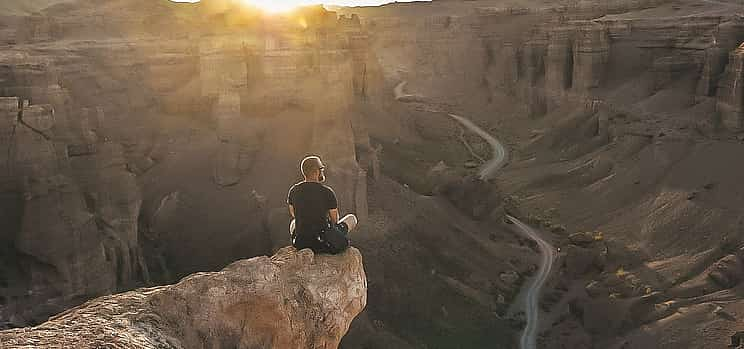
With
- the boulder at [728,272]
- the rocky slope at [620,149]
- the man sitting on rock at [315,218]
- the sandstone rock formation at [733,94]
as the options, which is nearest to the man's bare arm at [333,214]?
the man sitting on rock at [315,218]

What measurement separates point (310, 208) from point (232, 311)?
2.26 meters

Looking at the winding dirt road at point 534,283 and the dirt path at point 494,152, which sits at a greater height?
the dirt path at point 494,152

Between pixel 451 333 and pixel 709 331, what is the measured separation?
9.31 metres

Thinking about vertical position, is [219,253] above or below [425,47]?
below

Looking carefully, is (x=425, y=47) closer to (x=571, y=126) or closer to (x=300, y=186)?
(x=571, y=126)

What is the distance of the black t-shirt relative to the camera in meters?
11.4

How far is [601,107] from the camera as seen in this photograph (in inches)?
2339

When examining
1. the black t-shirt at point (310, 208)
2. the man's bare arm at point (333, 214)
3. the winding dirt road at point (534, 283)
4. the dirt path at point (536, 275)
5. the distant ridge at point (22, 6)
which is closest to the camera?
the black t-shirt at point (310, 208)

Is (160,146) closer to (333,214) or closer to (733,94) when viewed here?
(333,214)

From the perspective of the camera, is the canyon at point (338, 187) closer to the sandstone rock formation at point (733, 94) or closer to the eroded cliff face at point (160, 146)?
the eroded cliff face at point (160, 146)

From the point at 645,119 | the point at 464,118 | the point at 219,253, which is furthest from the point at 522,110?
the point at 219,253

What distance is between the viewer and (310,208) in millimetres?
11445

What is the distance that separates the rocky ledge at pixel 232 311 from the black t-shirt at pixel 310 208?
342 millimetres

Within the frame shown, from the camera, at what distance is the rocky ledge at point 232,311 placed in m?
8.17
